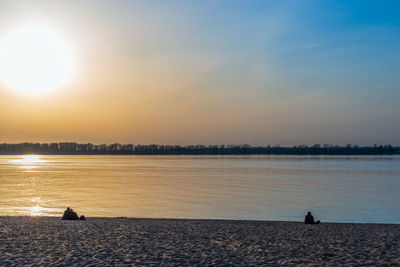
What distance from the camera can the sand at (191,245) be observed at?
1187 centimetres

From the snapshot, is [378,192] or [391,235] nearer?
[391,235]

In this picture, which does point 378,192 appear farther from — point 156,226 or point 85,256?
point 85,256

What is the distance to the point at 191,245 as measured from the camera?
14258 millimetres

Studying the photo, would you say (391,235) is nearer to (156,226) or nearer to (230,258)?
(230,258)

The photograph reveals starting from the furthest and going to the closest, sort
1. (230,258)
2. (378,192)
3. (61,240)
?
(378,192) < (61,240) < (230,258)

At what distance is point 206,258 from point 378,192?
36563 mm

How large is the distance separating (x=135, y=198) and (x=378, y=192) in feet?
83.5

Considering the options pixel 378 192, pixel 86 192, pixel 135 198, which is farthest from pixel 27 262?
pixel 378 192

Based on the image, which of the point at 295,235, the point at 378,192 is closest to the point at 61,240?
the point at 295,235

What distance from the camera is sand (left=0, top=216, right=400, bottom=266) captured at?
1187cm

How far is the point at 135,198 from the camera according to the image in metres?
39.1

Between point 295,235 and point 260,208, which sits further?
point 260,208

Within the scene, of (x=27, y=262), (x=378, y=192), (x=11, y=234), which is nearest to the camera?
(x=27, y=262)

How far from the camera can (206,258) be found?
1217 centimetres
